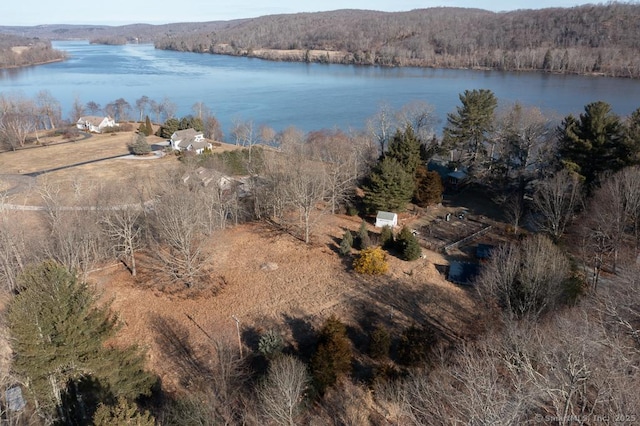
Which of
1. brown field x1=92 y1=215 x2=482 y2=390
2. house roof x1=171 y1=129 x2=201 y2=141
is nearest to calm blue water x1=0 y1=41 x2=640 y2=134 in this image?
house roof x1=171 y1=129 x2=201 y2=141

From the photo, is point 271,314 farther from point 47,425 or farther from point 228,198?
point 228,198

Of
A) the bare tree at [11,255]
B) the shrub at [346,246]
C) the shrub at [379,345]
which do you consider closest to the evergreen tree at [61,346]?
the shrub at [379,345]

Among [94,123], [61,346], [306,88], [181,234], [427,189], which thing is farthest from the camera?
[306,88]

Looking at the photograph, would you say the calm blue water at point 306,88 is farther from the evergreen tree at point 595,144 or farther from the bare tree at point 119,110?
the evergreen tree at point 595,144

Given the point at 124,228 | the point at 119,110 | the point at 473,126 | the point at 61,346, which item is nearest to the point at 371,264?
the point at 124,228

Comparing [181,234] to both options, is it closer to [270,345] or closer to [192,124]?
[270,345]

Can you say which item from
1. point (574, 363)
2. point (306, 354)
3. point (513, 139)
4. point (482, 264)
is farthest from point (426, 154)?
point (574, 363)

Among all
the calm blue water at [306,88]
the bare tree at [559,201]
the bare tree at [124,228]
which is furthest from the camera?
the calm blue water at [306,88]
